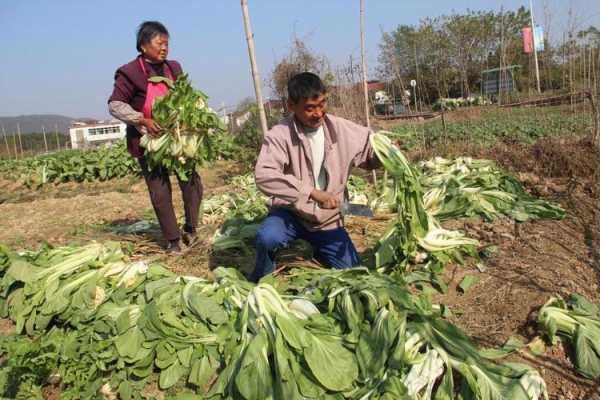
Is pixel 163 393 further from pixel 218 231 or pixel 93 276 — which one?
pixel 218 231

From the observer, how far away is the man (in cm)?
287

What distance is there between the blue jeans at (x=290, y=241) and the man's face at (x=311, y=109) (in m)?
0.65

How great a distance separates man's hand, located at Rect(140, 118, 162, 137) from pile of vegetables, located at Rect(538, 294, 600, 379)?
3.12 m

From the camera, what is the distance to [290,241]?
3.25m

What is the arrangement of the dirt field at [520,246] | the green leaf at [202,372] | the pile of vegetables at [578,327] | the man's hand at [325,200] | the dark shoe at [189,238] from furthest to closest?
1. the dark shoe at [189,238]
2. the man's hand at [325,200]
3. the dirt field at [520,246]
4. the green leaf at [202,372]
5. the pile of vegetables at [578,327]

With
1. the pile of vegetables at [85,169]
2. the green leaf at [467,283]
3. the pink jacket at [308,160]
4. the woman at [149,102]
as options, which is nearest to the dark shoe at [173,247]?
the woman at [149,102]

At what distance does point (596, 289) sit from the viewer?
114 inches

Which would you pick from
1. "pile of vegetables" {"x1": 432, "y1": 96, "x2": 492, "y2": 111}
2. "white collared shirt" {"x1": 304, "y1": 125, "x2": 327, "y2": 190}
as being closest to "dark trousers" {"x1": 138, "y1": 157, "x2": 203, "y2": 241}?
"white collared shirt" {"x1": 304, "y1": 125, "x2": 327, "y2": 190}

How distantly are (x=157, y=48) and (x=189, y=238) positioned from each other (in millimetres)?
1732

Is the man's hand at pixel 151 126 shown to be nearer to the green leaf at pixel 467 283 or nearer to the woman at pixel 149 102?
the woman at pixel 149 102

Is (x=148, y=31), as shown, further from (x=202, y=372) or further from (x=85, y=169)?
(x=85, y=169)

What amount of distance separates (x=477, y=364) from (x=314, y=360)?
2.45ft

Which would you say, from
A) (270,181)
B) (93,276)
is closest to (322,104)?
(270,181)

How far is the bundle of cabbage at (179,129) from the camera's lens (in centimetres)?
395
